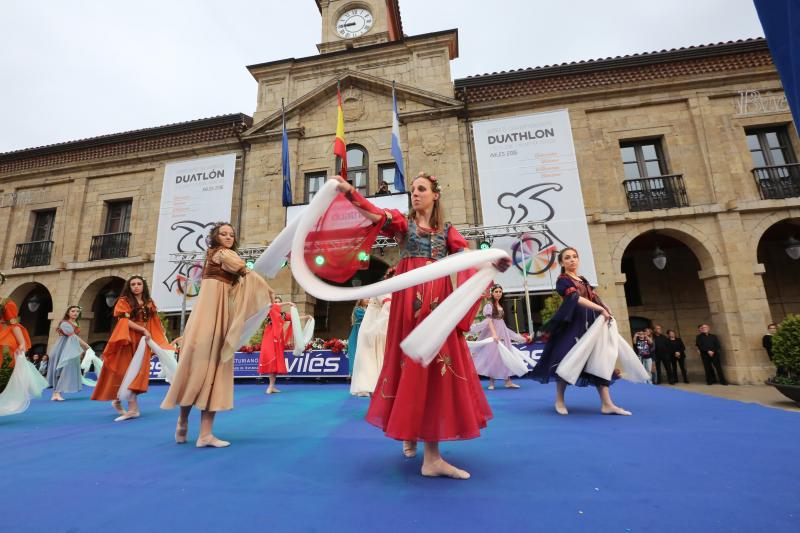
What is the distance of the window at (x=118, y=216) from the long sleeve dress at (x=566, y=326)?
1673cm

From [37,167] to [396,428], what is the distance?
21731mm

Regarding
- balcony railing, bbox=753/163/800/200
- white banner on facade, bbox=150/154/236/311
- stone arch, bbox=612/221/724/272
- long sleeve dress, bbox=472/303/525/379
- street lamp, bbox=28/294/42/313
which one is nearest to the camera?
long sleeve dress, bbox=472/303/525/379

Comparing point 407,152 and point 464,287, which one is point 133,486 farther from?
point 407,152

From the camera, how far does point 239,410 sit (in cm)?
486

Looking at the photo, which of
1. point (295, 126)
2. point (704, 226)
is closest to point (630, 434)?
point (704, 226)

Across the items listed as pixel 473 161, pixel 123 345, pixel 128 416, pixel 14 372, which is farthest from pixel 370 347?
pixel 473 161

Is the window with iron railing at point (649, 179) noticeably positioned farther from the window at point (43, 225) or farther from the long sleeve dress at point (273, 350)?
the window at point (43, 225)

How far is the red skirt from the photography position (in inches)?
82.5

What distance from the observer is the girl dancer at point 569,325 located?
4.05m

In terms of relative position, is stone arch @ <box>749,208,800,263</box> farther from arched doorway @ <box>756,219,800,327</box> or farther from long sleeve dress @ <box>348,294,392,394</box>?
long sleeve dress @ <box>348,294,392,394</box>

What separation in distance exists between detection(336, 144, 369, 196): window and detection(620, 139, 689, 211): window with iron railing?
8555mm

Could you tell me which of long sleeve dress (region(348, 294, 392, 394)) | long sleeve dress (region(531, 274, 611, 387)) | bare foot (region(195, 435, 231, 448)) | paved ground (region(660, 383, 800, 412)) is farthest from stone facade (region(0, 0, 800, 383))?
bare foot (region(195, 435, 231, 448))

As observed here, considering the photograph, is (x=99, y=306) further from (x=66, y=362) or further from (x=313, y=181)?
(x=66, y=362)

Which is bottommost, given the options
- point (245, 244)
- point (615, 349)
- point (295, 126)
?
point (615, 349)
